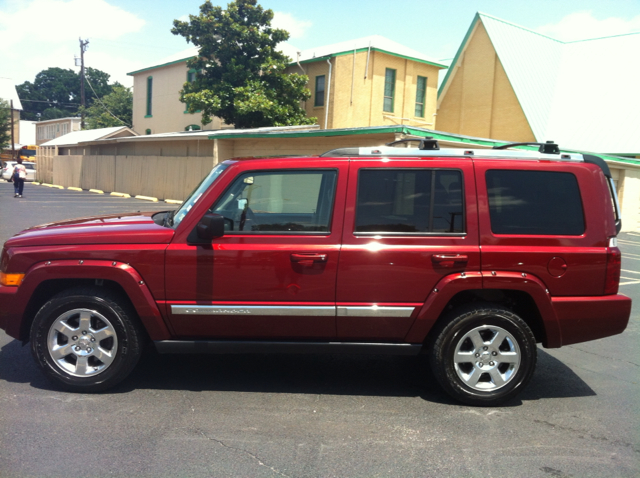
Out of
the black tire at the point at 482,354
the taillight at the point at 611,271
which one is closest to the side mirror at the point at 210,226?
the black tire at the point at 482,354

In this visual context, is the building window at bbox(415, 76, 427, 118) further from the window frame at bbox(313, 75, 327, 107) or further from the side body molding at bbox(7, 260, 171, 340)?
the side body molding at bbox(7, 260, 171, 340)

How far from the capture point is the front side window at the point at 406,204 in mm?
4641

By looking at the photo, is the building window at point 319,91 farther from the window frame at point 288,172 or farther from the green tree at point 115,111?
the green tree at point 115,111

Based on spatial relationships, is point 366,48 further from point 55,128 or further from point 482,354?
point 55,128

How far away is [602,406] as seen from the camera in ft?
15.8

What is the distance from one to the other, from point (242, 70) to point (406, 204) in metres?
25.7

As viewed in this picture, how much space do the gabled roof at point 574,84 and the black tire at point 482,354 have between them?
22698 millimetres

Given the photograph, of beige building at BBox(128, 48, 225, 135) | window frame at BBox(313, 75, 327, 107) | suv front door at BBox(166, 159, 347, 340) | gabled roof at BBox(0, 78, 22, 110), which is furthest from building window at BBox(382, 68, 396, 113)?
gabled roof at BBox(0, 78, 22, 110)

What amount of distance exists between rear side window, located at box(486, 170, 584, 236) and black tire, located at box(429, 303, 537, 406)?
2.24 feet

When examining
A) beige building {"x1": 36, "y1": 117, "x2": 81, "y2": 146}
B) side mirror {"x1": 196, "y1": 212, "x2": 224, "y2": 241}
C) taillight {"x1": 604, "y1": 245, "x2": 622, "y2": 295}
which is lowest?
taillight {"x1": 604, "y1": 245, "x2": 622, "y2": 295}

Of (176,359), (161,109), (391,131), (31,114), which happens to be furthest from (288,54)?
(31,114)

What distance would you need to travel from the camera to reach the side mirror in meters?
4.41

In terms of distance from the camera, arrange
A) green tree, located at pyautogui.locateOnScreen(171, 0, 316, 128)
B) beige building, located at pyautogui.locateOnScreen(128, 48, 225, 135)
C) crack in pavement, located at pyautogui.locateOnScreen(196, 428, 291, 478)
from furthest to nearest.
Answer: beige building, located at pyautogui.locateOnScreen(128, 48, 225, 135) < green tree, located at pyautogui.locateOnScreen(171, 0, 316, 128) < crack in pavement, located at pyautogui.locateOnScreen(196, 428, 291, 478)

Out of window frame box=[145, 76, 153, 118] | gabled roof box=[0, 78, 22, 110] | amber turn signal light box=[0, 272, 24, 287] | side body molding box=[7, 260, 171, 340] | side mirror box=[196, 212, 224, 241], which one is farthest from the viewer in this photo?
gabled roof box=[0, 78, 22, 110]
